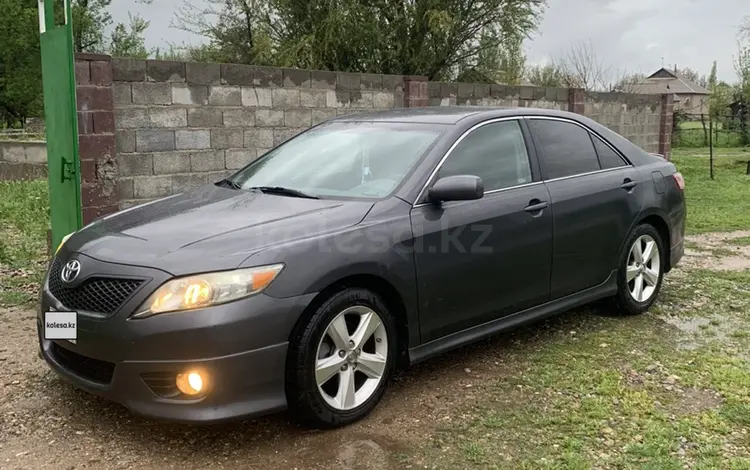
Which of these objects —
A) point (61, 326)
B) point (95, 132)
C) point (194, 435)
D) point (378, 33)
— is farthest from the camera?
point (378, 33)

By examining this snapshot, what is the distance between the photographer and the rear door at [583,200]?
464cm

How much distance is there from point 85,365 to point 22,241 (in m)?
5.82

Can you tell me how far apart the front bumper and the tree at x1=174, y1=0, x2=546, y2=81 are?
1940 centimetres

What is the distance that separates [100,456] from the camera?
324 cm

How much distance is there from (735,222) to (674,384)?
7038 millimetres

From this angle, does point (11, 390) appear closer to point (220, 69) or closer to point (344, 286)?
point (344, 286)

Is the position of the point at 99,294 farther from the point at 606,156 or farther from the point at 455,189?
the point at 606,156

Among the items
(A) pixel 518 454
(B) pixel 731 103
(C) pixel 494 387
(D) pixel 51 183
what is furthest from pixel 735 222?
(B) pixel 731 103

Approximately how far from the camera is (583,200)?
15.7 feet

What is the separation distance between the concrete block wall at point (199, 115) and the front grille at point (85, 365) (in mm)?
3533

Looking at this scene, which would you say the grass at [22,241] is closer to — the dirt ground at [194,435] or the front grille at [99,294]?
the dirt ground at [194,435]

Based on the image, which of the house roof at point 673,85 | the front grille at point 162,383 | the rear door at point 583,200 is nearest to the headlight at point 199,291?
the front grille at point 162,383

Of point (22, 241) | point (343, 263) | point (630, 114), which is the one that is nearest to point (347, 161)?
point (343, 263)

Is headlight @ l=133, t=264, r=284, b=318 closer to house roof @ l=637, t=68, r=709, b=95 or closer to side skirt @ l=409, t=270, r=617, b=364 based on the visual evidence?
side skirt @ l=409, t=270, r=617, b=364
